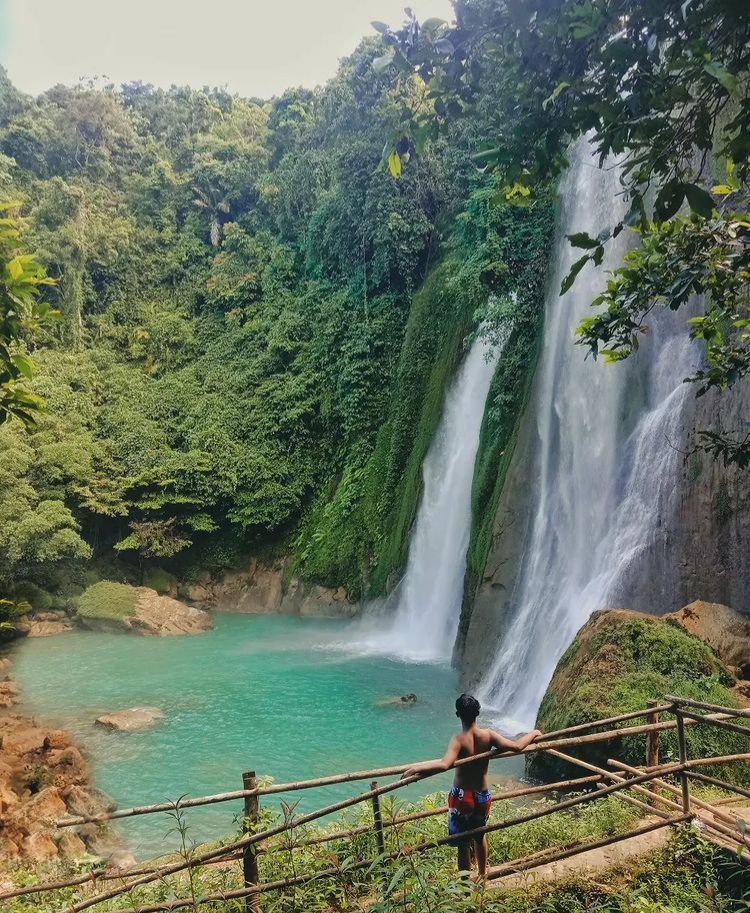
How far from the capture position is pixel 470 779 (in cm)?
371

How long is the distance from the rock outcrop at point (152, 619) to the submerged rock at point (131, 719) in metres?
6.02

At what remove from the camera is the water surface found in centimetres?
817

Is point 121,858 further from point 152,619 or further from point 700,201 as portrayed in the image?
point 152,619

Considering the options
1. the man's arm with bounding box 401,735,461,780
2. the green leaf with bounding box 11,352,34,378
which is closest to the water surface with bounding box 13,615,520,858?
the man's arm with bounding box 401,735,461,780

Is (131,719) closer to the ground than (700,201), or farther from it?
closer to the ground

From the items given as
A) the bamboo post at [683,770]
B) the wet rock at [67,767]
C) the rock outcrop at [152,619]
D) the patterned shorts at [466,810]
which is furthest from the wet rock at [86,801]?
the rock outcrop at [152,619]

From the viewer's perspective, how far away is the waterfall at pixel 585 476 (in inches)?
363

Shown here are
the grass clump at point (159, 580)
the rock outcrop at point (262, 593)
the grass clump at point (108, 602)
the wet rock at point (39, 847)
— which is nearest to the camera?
the wet rock at point (39, 847)

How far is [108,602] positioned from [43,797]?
33.9ft

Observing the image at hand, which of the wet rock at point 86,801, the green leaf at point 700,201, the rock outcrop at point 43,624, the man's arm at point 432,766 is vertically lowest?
the wet rock at point 86,801

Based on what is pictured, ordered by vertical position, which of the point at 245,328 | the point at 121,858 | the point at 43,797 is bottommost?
the point at 121,858

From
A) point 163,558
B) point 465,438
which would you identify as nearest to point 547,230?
point 465,438

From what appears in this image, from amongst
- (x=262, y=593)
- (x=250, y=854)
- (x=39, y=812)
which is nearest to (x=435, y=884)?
(x=250, y=854)

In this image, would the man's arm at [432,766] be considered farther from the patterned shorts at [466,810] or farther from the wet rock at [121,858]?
the wet rock at [121,858]
